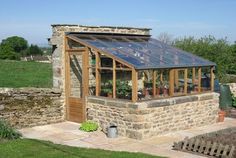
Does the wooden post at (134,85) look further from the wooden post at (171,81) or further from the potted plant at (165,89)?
the wooden post at (171,81)

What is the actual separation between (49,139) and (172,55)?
18.6 ft

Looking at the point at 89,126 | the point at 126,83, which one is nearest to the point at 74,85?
the point at 89,126

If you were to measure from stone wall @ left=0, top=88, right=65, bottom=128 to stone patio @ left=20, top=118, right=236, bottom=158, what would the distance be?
333mm

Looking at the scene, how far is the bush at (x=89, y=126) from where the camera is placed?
1263 centimetres

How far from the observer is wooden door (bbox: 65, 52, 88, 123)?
13922mm

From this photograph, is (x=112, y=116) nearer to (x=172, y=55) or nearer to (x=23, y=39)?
(x=172, y=55)

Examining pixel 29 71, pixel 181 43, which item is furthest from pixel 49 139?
pixel 29 71

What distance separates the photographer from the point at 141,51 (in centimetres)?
1322

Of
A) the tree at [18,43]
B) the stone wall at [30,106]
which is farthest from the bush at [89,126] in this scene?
the tree at [18,43]

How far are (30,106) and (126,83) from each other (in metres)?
3.67

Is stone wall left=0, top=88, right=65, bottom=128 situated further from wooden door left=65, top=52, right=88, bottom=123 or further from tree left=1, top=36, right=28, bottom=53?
tree left=1, top=36, right=28, bottom=53

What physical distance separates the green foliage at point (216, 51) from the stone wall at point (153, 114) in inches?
324

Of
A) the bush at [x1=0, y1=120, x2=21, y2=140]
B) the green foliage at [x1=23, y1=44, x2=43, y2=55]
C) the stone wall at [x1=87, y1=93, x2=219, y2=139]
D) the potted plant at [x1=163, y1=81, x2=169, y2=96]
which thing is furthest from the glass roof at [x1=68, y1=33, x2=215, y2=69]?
the green foliage at [x1=23, y1=44, x2=43, y2=55]

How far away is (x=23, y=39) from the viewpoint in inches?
2724
